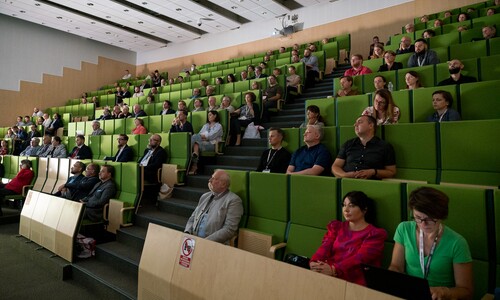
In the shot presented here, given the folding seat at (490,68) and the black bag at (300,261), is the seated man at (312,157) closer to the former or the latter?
the black bag at (300,261)

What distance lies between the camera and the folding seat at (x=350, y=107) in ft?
5.31

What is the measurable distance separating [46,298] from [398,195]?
1.32 meters

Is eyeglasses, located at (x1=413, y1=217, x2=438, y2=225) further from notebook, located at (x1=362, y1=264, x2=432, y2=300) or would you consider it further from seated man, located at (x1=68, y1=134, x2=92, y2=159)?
seated man, located at (x1=68, y1=134, x2=92, y2=159)

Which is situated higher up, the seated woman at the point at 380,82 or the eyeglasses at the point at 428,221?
the seated woman at the point at 380,82

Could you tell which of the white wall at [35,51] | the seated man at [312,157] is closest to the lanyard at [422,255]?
the seated man at [312,157]

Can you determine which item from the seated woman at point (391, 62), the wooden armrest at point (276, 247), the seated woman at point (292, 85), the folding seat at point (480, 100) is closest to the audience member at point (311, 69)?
the seated woman at point (292, 85)

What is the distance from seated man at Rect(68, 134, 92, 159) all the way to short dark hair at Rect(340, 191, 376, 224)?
243 cm

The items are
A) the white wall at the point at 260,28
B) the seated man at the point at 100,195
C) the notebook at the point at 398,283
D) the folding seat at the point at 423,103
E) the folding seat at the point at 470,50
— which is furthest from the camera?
the white wall at the point at 260,28

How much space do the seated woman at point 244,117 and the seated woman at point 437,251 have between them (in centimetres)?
163

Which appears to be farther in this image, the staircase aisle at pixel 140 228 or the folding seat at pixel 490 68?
the folding seat at pixel 490 68

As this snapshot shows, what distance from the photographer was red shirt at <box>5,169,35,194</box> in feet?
8.22

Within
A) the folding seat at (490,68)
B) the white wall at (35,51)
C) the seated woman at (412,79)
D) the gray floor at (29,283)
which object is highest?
the white wall at (35,51)

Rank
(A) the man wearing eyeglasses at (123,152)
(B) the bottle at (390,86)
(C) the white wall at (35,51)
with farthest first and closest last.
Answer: (C) the white wall at (35,51), (A) the man wearing eyeglasses at (123,152), (B) the bottle at (390,86)

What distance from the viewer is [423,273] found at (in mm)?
730
